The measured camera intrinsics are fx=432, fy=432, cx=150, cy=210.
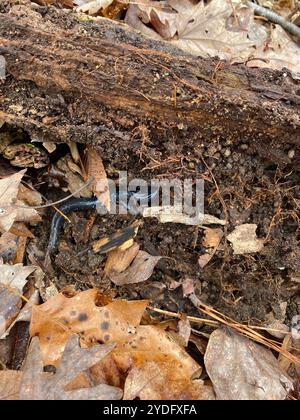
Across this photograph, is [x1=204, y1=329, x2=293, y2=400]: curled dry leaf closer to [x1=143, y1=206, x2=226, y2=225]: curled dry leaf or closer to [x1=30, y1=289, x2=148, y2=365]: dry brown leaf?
[x1=30, y1=289, x2=148, y2=365]: dry brown leaf

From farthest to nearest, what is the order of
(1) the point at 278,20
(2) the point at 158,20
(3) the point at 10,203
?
(1) the point at 278,20 < (2) the point at 158,20 < (3) the point at 10,203

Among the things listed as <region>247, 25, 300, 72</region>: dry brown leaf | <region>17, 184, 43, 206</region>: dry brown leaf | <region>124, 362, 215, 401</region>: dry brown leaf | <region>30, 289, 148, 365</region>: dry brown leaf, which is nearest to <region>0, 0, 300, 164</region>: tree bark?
<region>17, 184, 43, 206</region>: dry brown leaf

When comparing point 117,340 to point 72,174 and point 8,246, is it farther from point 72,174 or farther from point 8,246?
point 72,174

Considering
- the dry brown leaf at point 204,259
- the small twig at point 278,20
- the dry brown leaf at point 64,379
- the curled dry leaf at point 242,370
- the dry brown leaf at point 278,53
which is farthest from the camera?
the small twig at point 278,20

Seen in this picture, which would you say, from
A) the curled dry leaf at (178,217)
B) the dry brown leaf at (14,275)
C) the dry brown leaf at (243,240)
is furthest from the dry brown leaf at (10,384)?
the dry brown leaf at (243,240)

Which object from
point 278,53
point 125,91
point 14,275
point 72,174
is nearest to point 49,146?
point 72,174

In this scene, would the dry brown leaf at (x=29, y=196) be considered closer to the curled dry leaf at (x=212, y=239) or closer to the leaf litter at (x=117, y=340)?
the leaf litter at (x=117, y=340)
